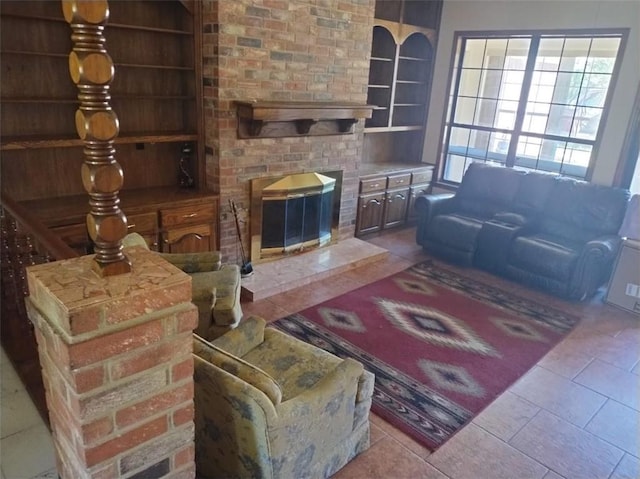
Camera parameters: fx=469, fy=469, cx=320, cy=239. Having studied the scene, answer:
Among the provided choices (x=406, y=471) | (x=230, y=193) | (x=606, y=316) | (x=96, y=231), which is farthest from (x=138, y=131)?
(x=606, y=316)

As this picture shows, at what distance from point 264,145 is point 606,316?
3.32 metres

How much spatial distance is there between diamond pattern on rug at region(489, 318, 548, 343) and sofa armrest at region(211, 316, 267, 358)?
7.06ft

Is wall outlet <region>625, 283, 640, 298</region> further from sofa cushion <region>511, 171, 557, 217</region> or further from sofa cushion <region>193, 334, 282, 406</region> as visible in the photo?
sofa cushion <region>193, 334, 282, 406</region>

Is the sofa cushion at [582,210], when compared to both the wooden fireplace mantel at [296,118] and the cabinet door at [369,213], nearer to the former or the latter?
the cabinet door at [369,213]

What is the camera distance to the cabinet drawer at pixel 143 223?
3.53 m

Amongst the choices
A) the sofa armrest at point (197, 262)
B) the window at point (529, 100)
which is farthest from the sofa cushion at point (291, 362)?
the window at point (529, 100)

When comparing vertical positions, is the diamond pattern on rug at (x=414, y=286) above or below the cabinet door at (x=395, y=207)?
below

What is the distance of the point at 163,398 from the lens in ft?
4.30

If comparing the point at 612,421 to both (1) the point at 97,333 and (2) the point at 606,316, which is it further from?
(1) the point at 97,333

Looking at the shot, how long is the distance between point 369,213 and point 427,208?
2.29ft

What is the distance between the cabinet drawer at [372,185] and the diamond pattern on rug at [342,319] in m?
1.90

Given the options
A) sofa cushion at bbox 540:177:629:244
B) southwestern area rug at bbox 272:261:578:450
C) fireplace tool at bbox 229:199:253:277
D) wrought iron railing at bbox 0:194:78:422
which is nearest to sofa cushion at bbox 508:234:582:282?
sofa cushion at bbox 540:177:629:244

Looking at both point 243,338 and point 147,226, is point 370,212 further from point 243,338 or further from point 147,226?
point 243,338

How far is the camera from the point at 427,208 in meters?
5.16
